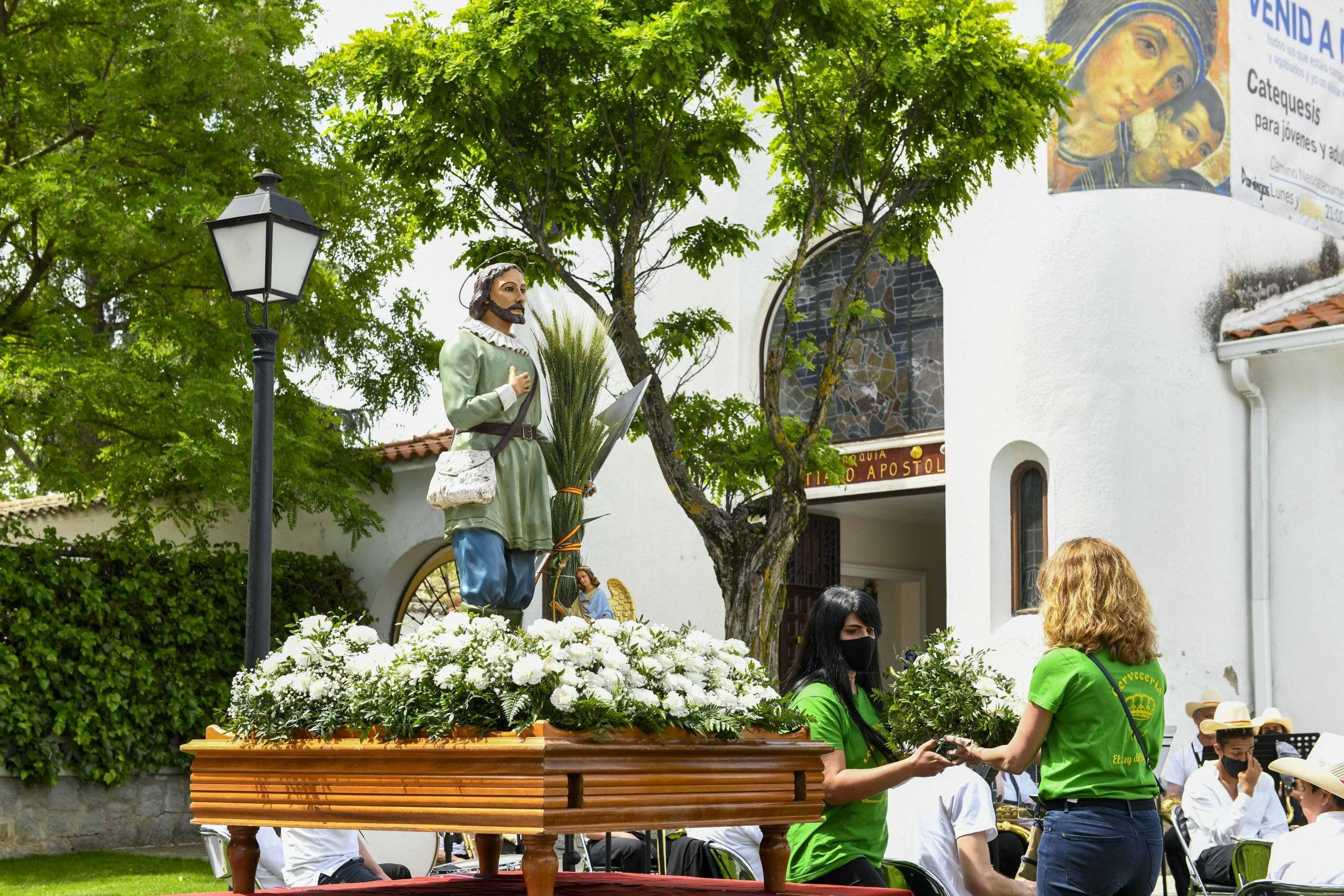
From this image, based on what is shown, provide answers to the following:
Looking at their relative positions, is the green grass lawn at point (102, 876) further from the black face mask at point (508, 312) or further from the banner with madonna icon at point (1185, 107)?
the banner with madonna icon at point (1185, 107)

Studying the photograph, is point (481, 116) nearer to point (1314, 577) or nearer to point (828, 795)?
point (828, 795)

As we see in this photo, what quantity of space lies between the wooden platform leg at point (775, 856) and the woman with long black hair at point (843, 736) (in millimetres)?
545

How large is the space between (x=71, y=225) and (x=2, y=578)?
3359mm

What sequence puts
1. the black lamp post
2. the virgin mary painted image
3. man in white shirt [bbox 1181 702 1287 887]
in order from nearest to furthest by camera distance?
1. the black lamp post
2. man in white shirt [bbox 1181 702 1287 887]
3. the virgin mary painted image

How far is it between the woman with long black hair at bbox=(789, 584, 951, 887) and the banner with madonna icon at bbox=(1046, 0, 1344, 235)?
10842 millimetres

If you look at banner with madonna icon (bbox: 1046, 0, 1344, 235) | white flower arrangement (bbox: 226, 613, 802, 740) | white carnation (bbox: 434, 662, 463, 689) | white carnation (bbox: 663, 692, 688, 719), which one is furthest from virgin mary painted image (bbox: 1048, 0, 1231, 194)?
white carnation (bbox: 434, 662, 463, 689)

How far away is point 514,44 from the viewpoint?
1005 centimetres

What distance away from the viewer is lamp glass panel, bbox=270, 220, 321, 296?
7.60 meters

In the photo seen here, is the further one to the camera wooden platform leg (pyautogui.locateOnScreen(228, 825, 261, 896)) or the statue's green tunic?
the statue's green tunic

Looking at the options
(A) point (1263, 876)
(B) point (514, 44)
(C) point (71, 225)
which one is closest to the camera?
(A) point (1263, 876)

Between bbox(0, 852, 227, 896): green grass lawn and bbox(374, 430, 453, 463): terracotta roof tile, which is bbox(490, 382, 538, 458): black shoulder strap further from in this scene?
bbox(374, 430, 453, 463): terracotta roof tile

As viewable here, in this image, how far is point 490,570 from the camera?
5.03 meters

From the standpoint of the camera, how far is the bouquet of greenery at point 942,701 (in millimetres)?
4281

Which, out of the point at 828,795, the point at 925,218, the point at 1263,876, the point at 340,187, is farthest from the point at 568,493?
the point at 340,187
